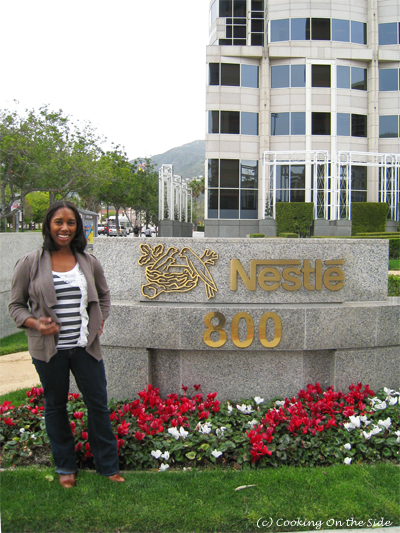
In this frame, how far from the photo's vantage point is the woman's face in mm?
3676

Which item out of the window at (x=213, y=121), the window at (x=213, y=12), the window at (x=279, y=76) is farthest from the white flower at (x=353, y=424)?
the window at (x=213, y=12)

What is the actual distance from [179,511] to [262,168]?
31.5 meters

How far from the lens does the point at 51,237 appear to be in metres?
3.69

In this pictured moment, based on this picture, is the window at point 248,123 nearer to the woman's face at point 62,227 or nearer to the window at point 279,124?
the window at point 279,124

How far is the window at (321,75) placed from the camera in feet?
112

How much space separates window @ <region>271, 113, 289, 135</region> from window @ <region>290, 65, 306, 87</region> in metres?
2.18

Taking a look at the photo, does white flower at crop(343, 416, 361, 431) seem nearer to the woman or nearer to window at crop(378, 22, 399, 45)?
the woman

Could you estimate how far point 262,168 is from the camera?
110 ft

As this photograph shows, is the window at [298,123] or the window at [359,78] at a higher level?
the window at [359,78]

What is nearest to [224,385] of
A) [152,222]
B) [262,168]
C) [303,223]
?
[303,223]

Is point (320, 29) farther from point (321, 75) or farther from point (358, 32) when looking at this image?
point (321, 75)

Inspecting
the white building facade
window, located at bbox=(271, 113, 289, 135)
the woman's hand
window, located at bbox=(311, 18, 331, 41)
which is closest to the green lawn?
the woman's hand

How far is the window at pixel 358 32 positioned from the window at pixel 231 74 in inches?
329

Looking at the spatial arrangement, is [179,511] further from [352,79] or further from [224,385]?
[352,79]
